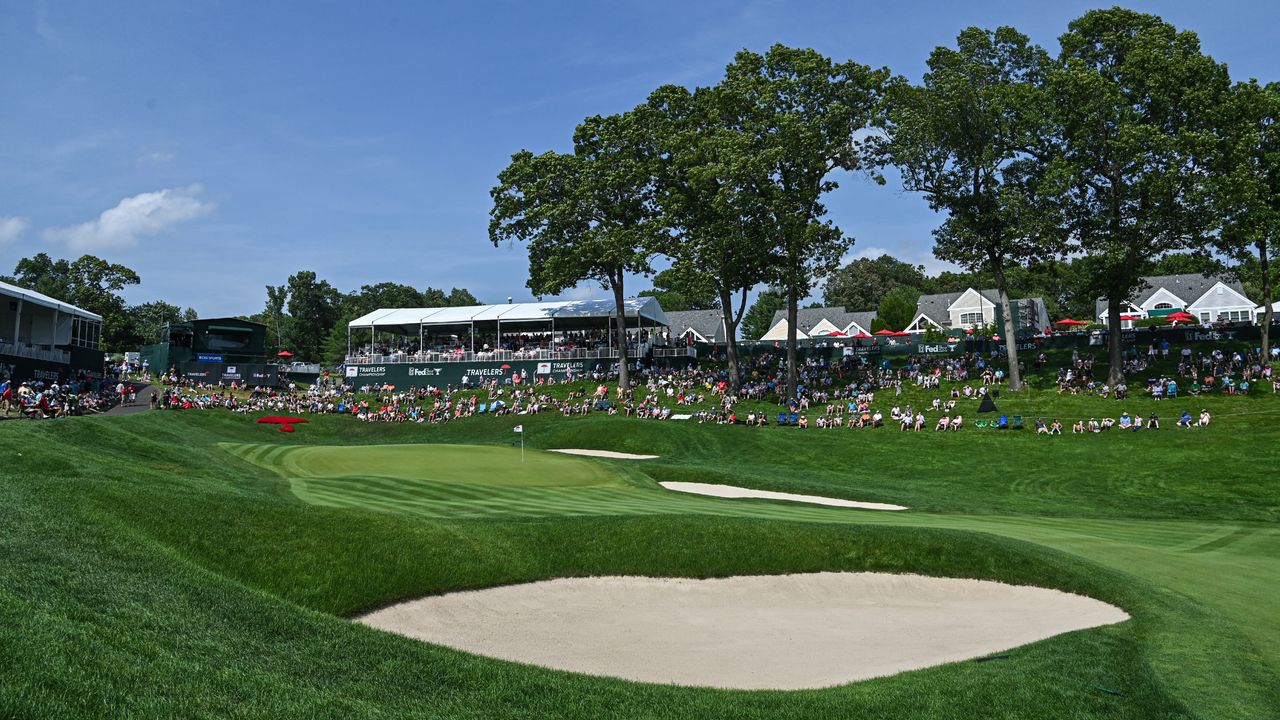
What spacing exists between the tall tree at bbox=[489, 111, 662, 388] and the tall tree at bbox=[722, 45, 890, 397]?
7.31 m

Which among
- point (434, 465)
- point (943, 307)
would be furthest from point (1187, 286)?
point (434, 465)

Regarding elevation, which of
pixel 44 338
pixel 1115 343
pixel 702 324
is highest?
pixel 702 324

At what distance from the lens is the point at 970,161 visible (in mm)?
42156

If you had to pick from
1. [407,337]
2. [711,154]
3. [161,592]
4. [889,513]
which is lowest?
[889,513]

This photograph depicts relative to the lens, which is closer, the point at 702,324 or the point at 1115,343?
the point at 1115,343

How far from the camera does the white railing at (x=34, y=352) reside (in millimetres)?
46094

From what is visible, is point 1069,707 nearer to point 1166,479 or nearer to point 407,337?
point 1166,479

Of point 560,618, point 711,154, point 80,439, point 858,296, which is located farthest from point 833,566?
point 858,296

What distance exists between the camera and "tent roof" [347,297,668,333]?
203ft

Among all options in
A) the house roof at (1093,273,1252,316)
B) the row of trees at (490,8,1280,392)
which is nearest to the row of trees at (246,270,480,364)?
the row of trees at (490,8,1280,392)

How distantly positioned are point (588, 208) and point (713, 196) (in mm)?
9122

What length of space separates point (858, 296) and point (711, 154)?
94.2 m

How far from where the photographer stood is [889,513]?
73.9 feet

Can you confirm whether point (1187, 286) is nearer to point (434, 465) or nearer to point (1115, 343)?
point (1115, 343)
